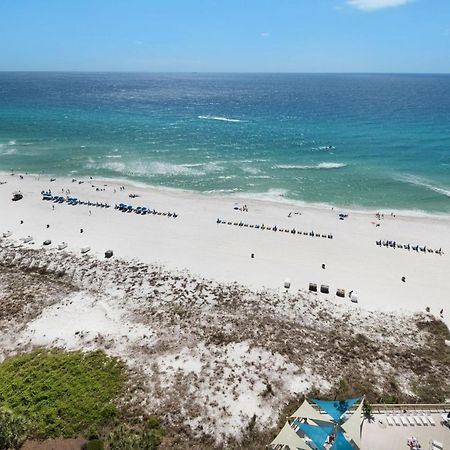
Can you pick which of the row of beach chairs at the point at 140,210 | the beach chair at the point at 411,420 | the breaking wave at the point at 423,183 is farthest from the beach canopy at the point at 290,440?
the breaking wave at the point at 423,183

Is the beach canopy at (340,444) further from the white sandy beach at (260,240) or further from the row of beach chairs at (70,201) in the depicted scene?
the row of beach chairs at (70,201)

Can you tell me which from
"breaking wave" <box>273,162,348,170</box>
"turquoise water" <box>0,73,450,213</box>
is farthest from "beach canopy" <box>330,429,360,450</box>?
"breaking wave" <box>273,162,348,170</box>

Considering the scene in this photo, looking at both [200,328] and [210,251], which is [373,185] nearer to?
[210,251]

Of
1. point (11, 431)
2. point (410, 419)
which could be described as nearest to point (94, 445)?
point (11, 431)

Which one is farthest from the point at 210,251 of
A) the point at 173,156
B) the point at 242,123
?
the point at 242,123

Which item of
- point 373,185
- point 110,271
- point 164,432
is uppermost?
point 373,185

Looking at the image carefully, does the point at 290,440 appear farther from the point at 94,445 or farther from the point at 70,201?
the point at 70,201
